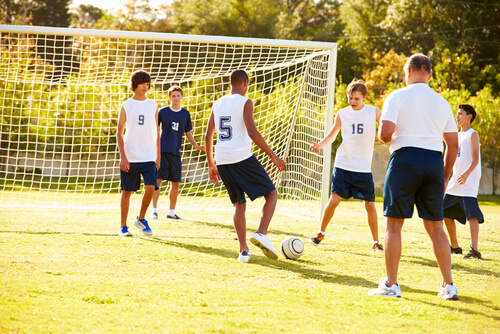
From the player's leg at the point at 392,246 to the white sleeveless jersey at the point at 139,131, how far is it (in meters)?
3.51

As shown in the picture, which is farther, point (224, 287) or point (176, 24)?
point (176, 24)

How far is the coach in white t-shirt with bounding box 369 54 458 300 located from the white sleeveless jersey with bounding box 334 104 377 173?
2279 mm

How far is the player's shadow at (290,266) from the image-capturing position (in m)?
5.02

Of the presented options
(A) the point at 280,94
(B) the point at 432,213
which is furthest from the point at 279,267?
(A) the point at 280,94

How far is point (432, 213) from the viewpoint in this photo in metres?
4.30

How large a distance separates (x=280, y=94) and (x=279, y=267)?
6558mm

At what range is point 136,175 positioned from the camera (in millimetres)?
6891

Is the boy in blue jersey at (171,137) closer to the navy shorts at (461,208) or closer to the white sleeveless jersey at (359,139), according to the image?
the white sleeveless jersey at (359,139)

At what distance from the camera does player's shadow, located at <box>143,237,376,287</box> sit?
5016 millimetres

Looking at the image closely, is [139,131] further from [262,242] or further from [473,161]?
[473,161]

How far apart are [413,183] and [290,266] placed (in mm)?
1847

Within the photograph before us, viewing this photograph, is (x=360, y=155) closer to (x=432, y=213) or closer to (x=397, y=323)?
(x=432, y=213)

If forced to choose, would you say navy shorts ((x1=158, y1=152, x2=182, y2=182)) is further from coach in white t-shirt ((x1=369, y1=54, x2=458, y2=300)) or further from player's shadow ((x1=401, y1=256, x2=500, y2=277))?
coach in white t-shirt ((x1=369, y1=54, x2=458, y2=300))

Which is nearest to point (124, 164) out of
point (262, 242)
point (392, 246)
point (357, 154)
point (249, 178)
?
point (249, 178)
